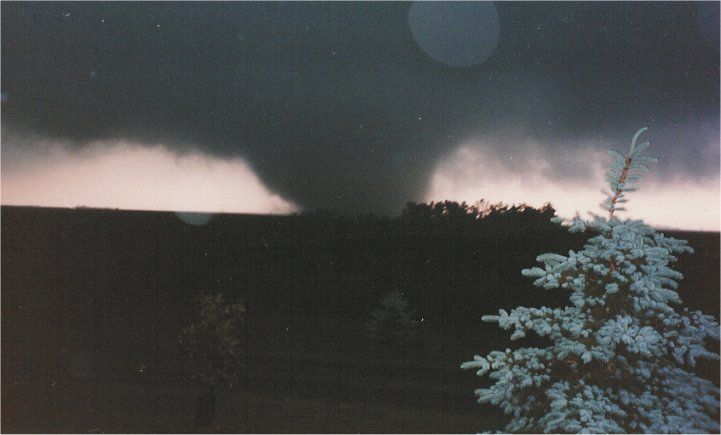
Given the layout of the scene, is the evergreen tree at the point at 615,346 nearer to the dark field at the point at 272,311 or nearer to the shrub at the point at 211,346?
the dark field at the point at 272,311

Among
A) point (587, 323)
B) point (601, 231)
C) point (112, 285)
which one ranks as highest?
point (112, 285)

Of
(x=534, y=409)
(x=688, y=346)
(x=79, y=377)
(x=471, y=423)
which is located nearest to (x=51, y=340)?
(x=79, y=377)

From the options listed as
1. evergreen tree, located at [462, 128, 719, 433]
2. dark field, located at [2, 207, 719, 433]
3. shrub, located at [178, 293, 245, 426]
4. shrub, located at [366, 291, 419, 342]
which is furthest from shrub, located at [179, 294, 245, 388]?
shrub, located at [366, 291, 419, 342]

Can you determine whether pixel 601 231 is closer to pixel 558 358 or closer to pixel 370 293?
pixel 558 358

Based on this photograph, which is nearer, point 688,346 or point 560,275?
point 688,346

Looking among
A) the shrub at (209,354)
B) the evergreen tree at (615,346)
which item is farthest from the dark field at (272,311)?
the evergreen tree at (615,346)

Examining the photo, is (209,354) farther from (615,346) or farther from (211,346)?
(615,346)

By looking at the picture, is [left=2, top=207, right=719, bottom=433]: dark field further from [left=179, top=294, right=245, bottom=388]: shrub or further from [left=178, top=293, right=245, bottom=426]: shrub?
[left=179, top=294, right=245, bottom=388]: shrub

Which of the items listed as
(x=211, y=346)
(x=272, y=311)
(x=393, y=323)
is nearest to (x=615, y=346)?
(x=211, y=346)
